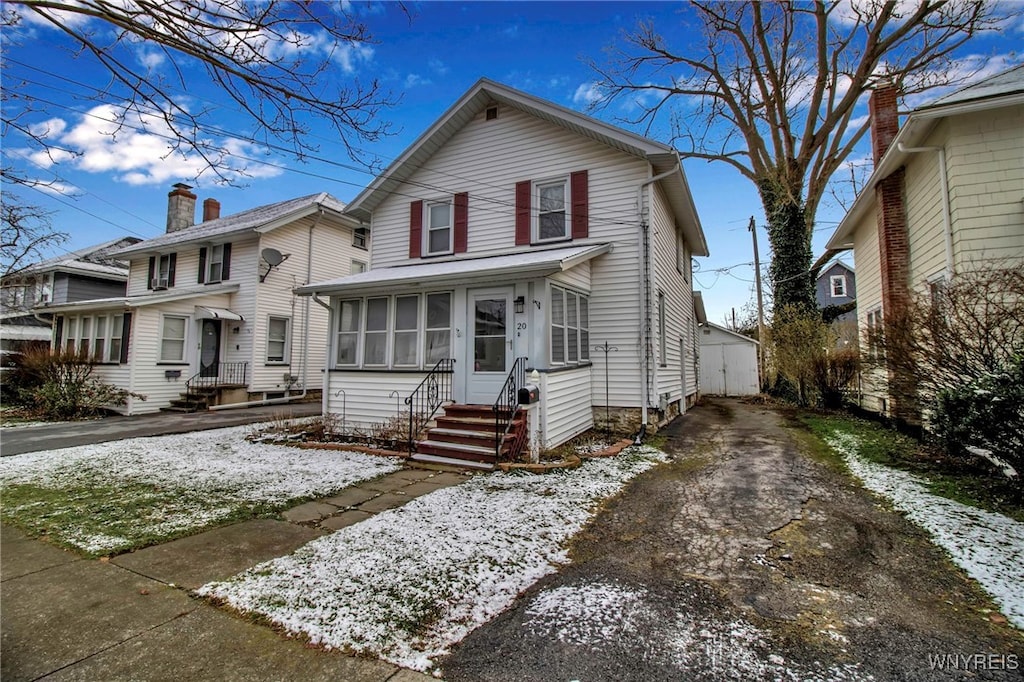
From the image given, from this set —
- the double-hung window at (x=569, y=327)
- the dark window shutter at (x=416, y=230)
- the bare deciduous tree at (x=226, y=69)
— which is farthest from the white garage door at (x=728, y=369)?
the bare deciduous tree at (x=226, y=69)

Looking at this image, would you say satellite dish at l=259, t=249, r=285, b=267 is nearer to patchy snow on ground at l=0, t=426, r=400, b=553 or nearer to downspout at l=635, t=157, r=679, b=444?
patchy snow on ground at l=0, t=426, r=400, b=553

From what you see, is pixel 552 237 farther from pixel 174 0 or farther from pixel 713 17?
pixel 713 17

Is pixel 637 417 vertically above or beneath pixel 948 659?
above

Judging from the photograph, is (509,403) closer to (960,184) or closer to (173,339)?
(960,184)

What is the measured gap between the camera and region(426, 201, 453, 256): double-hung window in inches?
447

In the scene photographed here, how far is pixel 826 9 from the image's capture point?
565 inches

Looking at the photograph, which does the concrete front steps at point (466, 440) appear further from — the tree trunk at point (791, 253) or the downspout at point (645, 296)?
the tree trunk at point (791, 253)

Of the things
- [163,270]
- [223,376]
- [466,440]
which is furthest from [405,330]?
[163,270]

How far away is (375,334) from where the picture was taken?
9.77 meters

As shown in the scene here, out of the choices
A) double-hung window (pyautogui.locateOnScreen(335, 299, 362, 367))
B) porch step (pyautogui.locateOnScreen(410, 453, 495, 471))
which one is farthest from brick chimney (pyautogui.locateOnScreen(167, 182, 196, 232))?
porch step (pyautogui.locateOnScreen(410, 453, 495, 471))

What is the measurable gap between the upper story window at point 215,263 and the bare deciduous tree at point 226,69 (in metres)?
13.2

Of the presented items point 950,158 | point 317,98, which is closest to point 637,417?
point 950,158

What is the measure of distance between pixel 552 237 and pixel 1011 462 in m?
8.00

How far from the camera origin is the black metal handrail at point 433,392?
28.4ft
